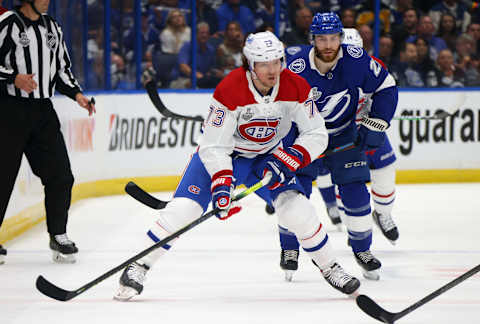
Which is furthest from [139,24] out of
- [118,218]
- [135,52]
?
[118,218]

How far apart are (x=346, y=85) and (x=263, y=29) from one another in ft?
12.3

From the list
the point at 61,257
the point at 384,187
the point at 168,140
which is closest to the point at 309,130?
the point at 384,187

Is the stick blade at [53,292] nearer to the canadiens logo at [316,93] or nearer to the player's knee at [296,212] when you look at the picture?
the player's knee at [296,212]

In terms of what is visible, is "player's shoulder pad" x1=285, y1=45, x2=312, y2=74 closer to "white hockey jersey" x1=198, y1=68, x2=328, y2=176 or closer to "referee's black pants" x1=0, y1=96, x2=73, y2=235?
"white hockey jersey" x1=198, y1=68, x2=328, y2=176

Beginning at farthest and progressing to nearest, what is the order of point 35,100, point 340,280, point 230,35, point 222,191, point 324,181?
point 230,35 → point 324,181 → point 35,100 → point 340,280 → point 222,191

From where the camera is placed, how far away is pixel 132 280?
3.15 metres

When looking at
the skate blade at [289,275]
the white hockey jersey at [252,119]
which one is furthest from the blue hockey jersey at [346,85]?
the skate blade at [289,275]

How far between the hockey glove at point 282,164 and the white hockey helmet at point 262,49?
0.34m

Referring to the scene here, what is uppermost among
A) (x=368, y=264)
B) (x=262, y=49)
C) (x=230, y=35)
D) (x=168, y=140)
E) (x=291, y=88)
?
(x=262, y=49)

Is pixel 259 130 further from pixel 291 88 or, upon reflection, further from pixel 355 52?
pixel 355 52

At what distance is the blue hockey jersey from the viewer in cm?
355

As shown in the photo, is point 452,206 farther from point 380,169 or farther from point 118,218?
point 118,218

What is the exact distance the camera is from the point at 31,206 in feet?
15.9

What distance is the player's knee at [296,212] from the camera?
3148mm
